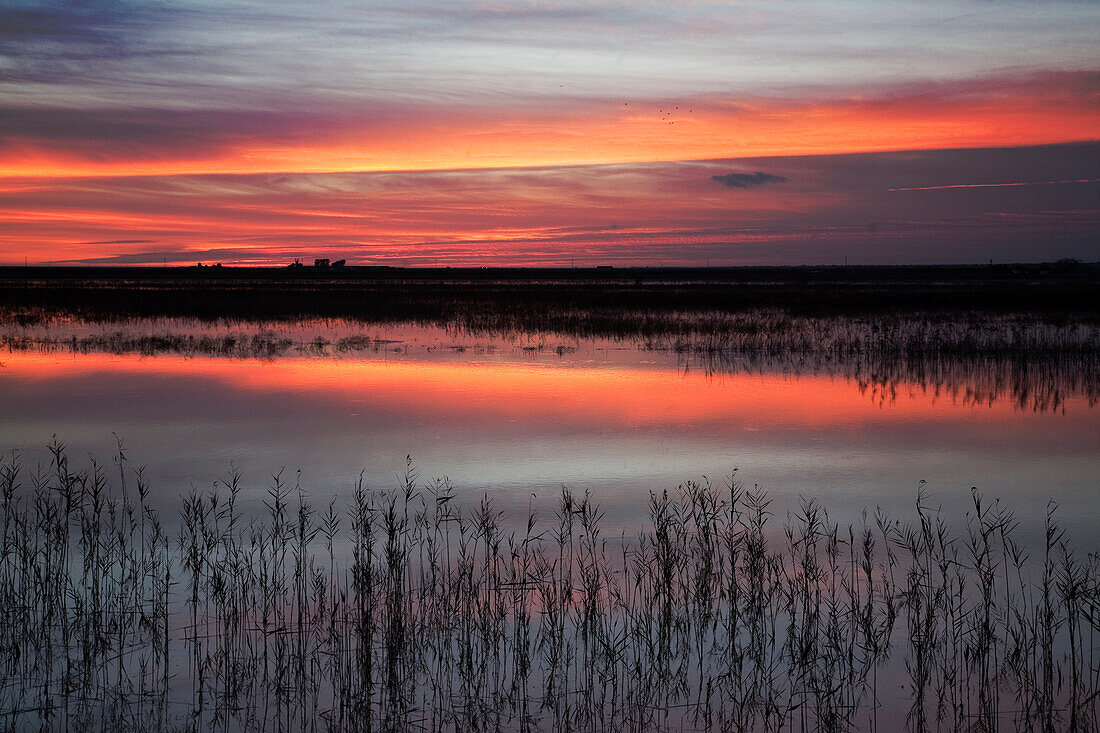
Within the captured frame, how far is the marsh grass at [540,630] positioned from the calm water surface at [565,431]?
122cm

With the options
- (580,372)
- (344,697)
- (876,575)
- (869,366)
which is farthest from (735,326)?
(344,697)

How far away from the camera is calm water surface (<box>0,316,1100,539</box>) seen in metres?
9.59

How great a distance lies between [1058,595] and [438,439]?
23.7 feet

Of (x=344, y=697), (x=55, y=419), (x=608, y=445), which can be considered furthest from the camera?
(x=55, y=419)

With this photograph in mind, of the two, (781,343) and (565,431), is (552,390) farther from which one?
(781,343)

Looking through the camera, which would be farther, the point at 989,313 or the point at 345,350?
A: the point at 989,313

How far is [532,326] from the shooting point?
2917 cm

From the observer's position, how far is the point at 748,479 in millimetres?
9773

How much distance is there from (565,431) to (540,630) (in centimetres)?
640

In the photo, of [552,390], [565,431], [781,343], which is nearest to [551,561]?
[565,431]

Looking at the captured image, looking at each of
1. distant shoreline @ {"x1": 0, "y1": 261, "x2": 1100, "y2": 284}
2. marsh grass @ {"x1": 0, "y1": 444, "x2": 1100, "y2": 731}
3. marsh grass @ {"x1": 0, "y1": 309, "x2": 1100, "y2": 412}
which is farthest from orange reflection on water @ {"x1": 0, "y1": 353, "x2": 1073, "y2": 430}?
distant shoreline @ {"x1": 0, "y1": 261, "x2": 1100, "y2": 284}

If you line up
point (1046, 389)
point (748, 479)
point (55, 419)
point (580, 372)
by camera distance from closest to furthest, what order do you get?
point (748, 479), point (55, 419), point (1046, 389), point (580, 372)

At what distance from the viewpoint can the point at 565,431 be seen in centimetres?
1238

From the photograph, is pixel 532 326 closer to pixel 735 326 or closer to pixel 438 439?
pixel 735 326
